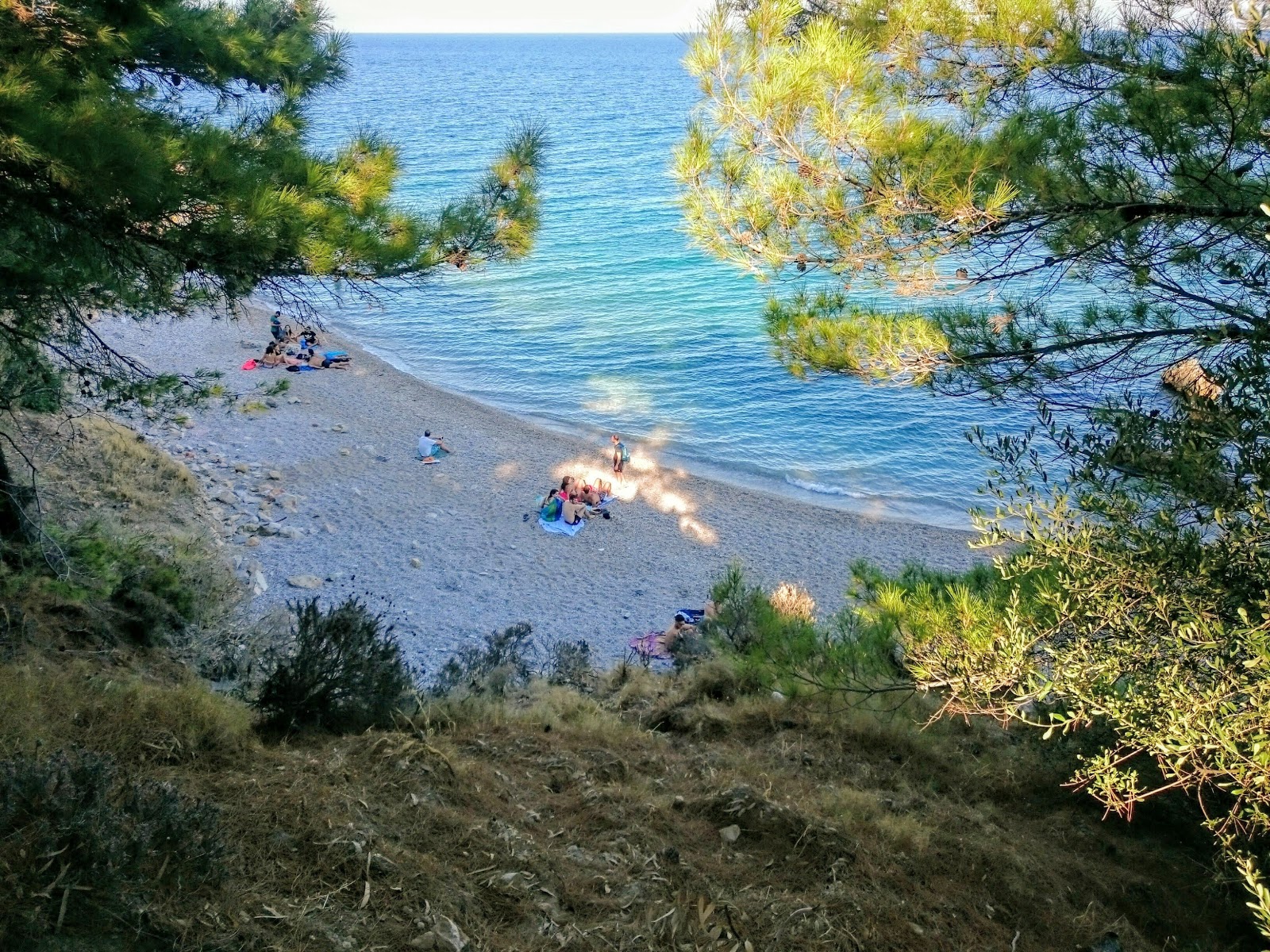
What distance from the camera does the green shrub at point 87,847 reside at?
2.75 meters

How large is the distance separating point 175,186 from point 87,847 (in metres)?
2.60

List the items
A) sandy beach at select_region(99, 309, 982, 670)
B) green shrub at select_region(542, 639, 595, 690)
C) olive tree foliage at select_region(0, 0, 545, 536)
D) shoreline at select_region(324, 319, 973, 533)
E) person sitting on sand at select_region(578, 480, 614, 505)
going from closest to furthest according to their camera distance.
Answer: olive tree foliage at select_region(0, 0, 545, 536)
green shrub at select_region(542, 639, 595, 690)
sandy beach at select_region(99, 309, 982, 670)
person sitting on sand at select_region(578, 480, 614, 505)
shoreline at select_region(324, 319, 973, 533)

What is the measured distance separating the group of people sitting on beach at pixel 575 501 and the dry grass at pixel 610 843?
10.5 meters

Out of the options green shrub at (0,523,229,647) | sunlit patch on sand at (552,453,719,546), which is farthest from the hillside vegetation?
sunlit patch on sand at (552,453,719,546)

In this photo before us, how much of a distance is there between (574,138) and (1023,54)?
61224 millimetres

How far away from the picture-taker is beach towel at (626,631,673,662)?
11391mm

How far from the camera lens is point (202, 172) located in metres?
4.12

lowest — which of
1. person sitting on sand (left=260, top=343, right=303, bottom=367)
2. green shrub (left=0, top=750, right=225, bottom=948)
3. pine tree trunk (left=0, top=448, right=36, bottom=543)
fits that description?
person sitting on sand (left=260, top=343, right=303, bottom=367)

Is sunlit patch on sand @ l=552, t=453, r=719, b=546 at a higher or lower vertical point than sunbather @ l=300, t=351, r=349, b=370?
lower

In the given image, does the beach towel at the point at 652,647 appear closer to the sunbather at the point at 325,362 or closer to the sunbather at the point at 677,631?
the sunbather at the point at 677,631

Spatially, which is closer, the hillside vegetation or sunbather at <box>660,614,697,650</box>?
the hillside vegetation

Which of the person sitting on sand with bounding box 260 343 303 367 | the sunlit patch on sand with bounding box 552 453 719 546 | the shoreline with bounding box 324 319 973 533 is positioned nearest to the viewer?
the sunlit patch on sand with bounding box 552 453 719 546

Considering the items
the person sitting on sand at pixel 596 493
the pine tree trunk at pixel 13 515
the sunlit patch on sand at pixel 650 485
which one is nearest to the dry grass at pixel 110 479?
the pine tree trunk at pixel 13 515

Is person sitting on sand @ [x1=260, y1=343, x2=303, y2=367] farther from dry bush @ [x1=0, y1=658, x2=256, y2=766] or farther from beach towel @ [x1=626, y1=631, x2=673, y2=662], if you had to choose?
dry bush @ [x1=0, y1=658, x2=256, y2=766]
